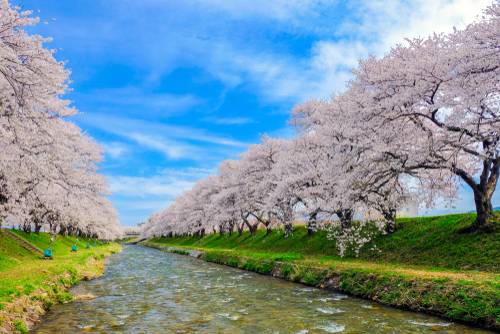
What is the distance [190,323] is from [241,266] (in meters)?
21.9

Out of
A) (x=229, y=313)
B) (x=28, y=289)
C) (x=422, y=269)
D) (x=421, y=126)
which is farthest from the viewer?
(x=421, y=126)

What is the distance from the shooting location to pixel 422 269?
2112cm

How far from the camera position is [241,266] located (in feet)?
116

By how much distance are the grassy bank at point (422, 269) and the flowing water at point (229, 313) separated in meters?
0.74

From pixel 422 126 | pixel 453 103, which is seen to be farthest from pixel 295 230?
pixel 453 103

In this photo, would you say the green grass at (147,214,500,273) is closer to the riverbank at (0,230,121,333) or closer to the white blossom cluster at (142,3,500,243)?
the white blossom cluster at (142,3,500,243)

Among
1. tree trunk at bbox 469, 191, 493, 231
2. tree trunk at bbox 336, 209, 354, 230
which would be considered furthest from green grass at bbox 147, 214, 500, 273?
tree trunk at bbox 336, 209, 354, 230

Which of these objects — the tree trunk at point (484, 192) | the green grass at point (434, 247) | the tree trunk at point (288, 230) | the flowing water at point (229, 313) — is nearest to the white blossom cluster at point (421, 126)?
the tree trunk at point (484, 192)

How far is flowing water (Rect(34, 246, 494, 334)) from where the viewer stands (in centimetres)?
1304

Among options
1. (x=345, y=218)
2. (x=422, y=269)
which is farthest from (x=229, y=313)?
(x=345, y=218)

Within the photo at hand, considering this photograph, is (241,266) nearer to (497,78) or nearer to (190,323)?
(190,323)

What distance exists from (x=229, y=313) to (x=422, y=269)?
37.4 ft

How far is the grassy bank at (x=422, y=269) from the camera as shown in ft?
46.9

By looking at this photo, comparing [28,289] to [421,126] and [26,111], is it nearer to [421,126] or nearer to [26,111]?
[26,111]
